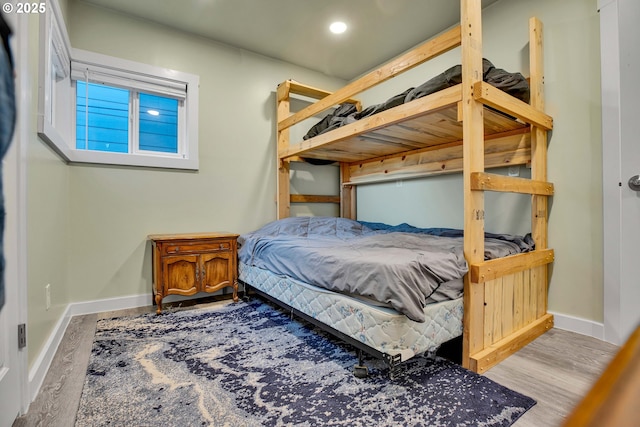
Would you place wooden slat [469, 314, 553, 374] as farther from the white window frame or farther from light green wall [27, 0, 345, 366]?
the white window frame

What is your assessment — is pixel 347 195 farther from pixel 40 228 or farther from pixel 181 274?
pixel 40 228

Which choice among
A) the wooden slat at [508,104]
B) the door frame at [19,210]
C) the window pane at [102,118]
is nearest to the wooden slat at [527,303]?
the wooden slat at [508,104]

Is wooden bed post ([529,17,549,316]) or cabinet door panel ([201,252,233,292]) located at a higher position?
wooden bed post ([529,17,549,316])

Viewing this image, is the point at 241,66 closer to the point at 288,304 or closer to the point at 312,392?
the point at 288,304

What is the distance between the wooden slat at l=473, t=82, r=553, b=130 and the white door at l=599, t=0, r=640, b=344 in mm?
311

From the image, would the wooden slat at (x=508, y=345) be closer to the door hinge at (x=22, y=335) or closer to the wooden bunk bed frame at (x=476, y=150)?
the wooden bunk bed frame at (x=476, y=150)

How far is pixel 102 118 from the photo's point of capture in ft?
8.57

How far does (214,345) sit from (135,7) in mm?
2713

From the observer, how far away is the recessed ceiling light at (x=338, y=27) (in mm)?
2699

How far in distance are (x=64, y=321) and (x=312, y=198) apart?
7.94 ft

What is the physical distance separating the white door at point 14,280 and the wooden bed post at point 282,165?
218 centimetres

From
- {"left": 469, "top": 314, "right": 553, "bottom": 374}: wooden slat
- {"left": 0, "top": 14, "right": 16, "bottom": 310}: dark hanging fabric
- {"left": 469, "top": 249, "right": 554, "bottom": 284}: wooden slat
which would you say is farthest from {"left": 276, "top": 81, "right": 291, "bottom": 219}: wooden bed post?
{"left": 0, "top": 14, "right": 16, "bottom": 310}: dark hanging fabric

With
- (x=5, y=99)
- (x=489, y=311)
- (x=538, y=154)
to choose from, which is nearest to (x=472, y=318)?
(x=489, y=311)

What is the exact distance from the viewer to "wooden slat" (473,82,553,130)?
155cm
